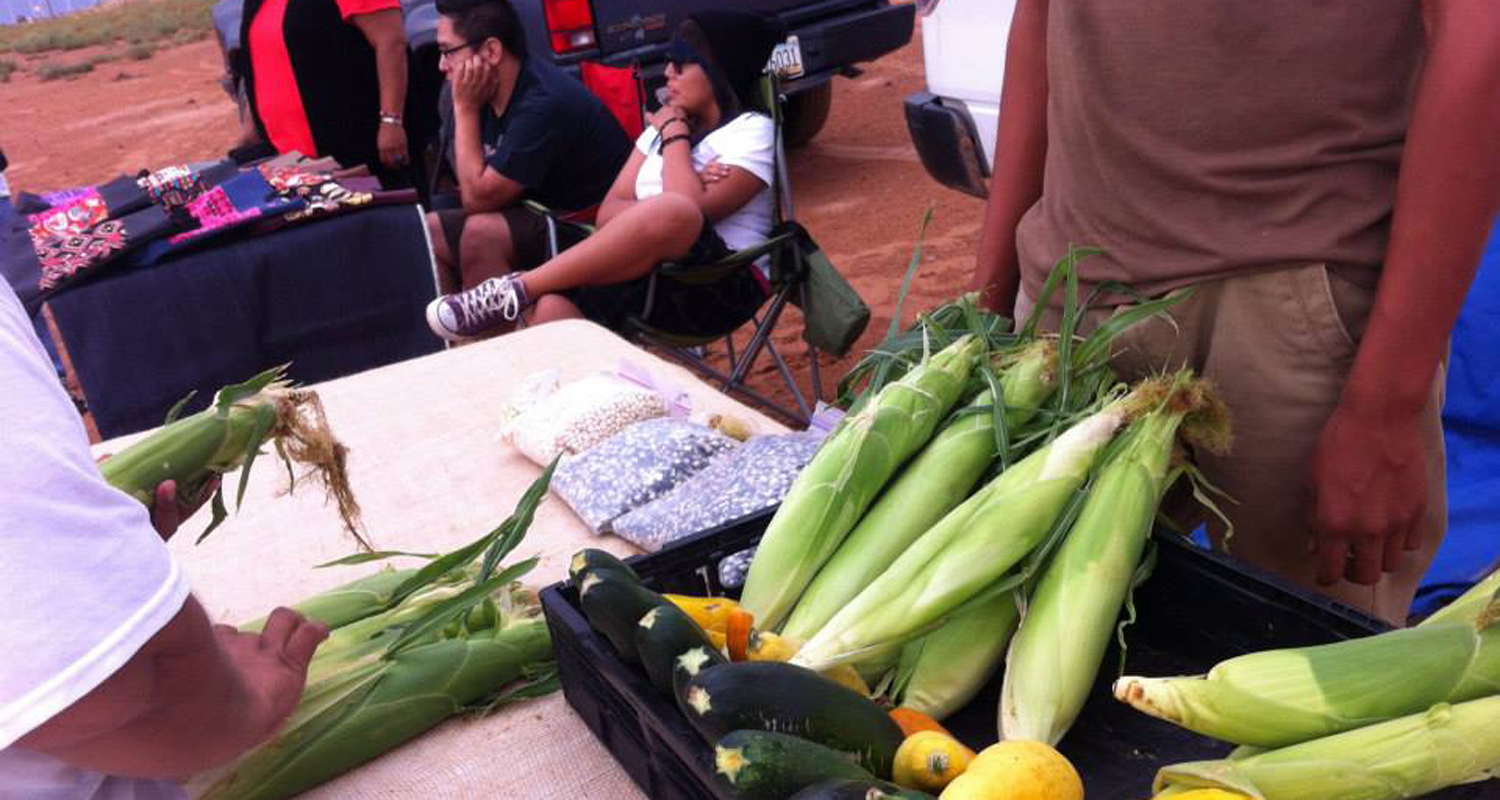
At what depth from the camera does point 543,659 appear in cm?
175

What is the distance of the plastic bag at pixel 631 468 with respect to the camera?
215 centimetres

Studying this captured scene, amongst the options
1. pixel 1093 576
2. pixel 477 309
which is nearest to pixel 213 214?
pixel 477 309

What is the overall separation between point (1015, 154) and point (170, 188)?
2629 millimetres

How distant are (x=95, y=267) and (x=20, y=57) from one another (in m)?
23.3

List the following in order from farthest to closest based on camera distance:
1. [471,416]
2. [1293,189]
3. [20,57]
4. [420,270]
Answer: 1. [20,57]
2. [420,270]
3. [471,416]
4. [1293,189]

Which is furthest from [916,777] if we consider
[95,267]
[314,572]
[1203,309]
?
[95,267]

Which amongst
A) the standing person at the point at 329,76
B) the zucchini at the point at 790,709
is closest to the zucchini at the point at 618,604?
the zucchini at the point at 790,709

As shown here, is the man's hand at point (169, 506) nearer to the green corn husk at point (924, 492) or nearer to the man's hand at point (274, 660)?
the man's hand at point (274, 660)

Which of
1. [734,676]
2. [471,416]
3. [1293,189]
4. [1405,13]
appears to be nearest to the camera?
[734,676]

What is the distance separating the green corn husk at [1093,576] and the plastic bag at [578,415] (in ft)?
3.70

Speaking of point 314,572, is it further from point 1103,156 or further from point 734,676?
point 1103,156

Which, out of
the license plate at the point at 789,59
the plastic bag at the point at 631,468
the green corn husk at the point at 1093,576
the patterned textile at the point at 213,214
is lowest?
the license plate at the point at 789,59

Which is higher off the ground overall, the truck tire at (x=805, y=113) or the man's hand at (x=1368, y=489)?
the man's hand at (x=1368, y=489)

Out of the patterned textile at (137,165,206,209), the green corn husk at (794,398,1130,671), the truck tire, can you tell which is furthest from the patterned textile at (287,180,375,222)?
the truck tire
